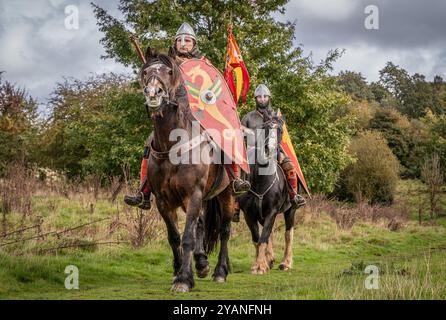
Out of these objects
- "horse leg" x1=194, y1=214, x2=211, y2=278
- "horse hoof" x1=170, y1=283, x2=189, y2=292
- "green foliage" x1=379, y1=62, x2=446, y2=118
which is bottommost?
"horse hoof" x1=170, y1=283, x2=189, y2=292

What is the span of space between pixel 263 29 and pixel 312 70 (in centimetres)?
300

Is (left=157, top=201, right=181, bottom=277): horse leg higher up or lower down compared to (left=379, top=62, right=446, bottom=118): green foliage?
lower down

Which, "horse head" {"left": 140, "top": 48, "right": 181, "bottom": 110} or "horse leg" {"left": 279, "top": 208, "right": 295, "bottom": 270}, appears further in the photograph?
"horse leg" {"left": 279, "top": 208, "right": 295, "bottom": 270}

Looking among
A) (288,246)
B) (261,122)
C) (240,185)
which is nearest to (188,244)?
(240,185)

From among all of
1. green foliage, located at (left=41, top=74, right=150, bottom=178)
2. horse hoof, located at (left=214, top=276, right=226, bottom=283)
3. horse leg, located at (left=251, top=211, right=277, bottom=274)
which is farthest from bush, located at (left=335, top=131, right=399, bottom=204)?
horse hoof, located at (left=214, top=276, right=226, bottom=283)

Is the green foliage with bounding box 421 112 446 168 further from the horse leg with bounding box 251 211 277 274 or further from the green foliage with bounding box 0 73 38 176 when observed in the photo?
the horse leg with bounding box 251 211 277 274

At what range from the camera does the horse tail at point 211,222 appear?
355 inches

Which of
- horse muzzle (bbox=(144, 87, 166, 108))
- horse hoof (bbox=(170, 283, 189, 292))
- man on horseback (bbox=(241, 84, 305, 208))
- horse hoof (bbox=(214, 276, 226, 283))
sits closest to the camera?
horse muzzle (bbox=(144, 87, 166, 108))

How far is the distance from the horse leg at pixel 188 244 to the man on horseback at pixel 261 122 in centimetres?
368

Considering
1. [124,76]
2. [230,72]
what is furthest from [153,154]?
[124,76]

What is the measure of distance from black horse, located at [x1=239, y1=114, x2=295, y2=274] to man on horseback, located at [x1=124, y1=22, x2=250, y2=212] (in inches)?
71.6

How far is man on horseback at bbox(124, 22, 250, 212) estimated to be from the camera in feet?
25.3

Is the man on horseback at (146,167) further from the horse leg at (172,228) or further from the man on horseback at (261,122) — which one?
the man on horseback at (261,122)
